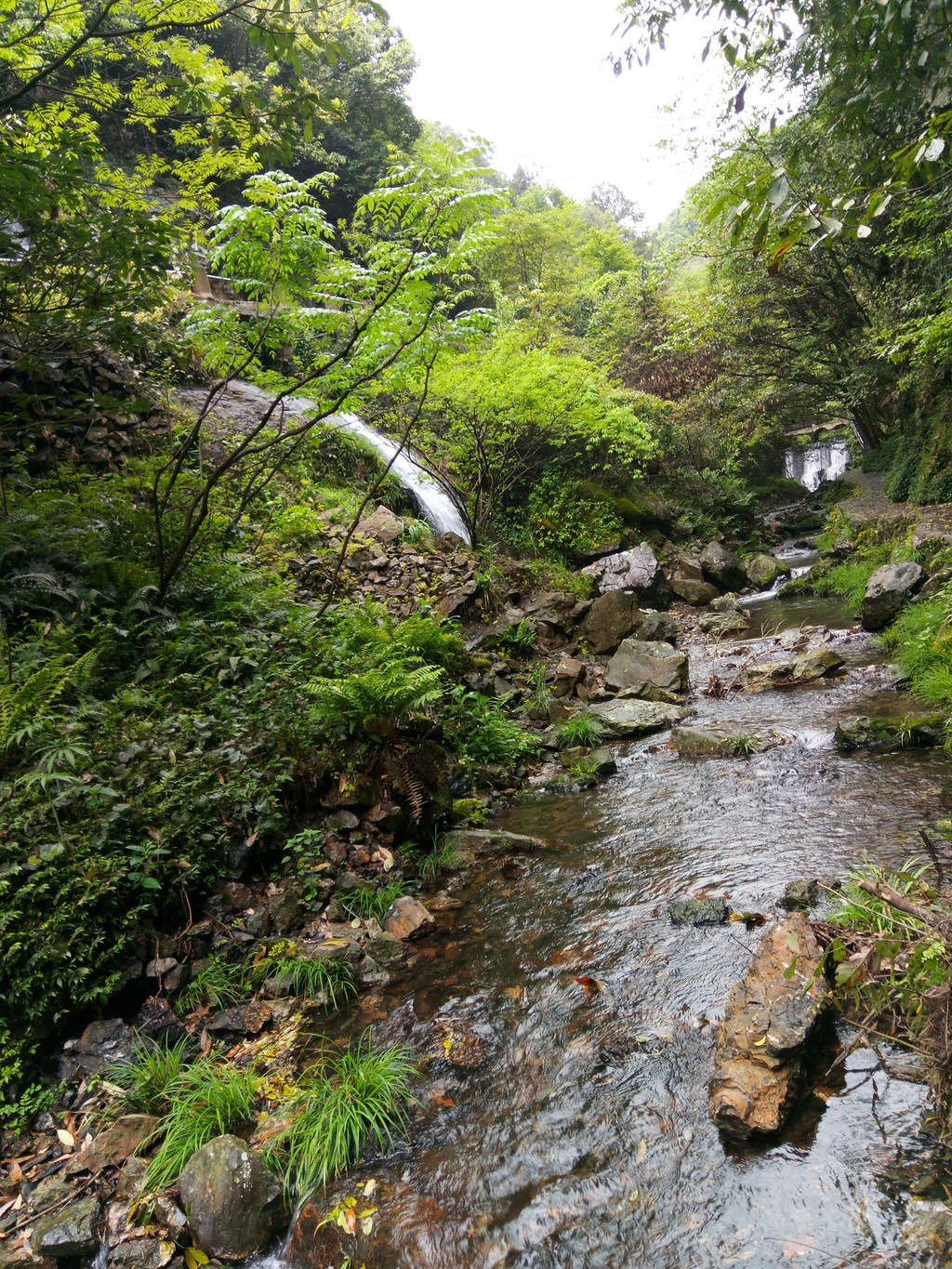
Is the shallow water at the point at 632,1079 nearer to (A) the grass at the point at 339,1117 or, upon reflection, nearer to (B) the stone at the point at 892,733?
(A) the grass at the point at 339,1117

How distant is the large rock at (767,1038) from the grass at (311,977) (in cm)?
207

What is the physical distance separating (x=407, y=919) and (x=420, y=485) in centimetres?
1044

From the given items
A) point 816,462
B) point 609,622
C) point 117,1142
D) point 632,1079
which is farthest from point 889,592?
point 816,462

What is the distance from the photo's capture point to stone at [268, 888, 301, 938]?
A: 4.01 metres

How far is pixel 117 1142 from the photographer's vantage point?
8.80 feet

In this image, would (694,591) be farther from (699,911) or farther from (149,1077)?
(149,1077)

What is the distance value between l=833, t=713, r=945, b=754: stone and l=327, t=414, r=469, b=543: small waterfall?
8.07 meters

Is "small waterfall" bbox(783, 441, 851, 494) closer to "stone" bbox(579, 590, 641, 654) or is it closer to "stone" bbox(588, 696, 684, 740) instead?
"stone" bbox(579, 590, 641, 654)

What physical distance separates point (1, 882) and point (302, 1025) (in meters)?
1.71

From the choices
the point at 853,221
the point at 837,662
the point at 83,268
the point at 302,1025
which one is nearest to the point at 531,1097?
the point at 302,1025

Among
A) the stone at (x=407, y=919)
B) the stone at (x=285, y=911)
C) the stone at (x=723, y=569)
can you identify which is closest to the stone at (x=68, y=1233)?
the stone at (x=285, y=911)

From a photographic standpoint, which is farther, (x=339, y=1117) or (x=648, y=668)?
(x=648, y=668)

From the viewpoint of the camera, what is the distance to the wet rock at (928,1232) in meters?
1.87

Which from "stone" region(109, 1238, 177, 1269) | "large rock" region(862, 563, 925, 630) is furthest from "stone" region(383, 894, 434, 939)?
"large rock" region(862, 563, 925, 630)
